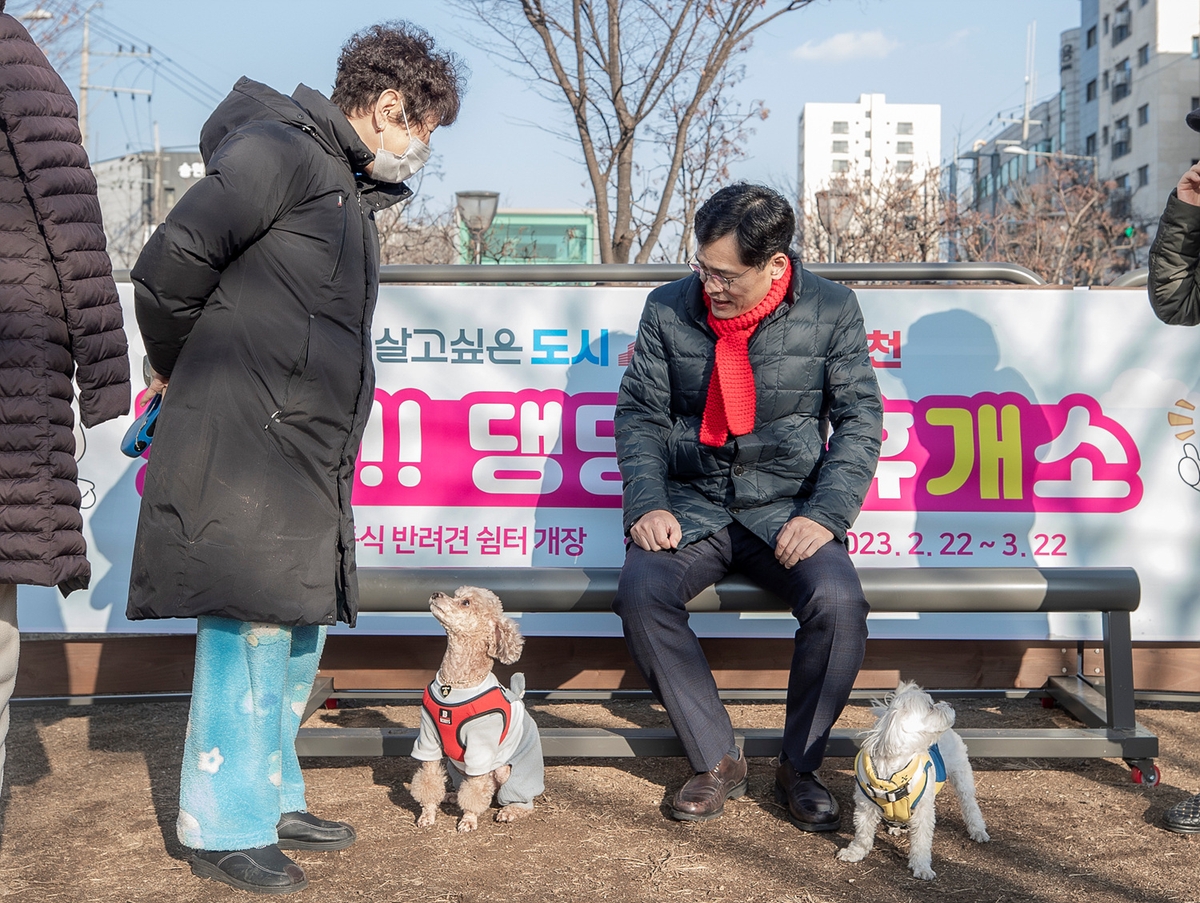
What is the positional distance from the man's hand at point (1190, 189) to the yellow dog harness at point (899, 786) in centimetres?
179

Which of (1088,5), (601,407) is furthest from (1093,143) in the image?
(601,407)

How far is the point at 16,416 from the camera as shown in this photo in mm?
2303

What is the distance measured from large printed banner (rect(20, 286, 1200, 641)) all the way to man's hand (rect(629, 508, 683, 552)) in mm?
789

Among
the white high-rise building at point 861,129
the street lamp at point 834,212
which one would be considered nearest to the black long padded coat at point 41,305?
the street lamp at point 834,212

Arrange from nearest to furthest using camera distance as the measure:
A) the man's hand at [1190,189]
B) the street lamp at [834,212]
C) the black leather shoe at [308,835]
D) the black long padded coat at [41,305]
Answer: the black long padded coat at [41,305] < the black leather shoe at [308,835] < the man's hand at [1190,189] < the street lamp at [834,212]

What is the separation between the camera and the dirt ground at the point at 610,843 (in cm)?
266

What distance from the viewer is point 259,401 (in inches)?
98.0

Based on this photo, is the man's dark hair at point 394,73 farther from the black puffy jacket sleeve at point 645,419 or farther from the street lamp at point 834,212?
the street lamp at point 834,212

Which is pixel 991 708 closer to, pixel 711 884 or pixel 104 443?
pixel 711 884

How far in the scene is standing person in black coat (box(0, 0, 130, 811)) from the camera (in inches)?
90.4

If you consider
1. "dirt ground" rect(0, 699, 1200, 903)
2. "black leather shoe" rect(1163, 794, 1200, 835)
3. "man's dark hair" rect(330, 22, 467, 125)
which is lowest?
"dirt ground" rect(0, 699, 1200, 903)

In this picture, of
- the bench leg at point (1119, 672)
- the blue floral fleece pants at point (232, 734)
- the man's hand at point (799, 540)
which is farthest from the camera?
the bench leg at point (1119, 672)

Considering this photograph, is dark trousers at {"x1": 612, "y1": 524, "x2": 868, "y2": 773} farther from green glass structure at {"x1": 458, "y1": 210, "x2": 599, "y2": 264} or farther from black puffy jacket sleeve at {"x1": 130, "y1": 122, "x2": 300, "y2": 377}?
green glass structure at {"x1": 458, "y1": 210, "x2": 599, "y2": 264}

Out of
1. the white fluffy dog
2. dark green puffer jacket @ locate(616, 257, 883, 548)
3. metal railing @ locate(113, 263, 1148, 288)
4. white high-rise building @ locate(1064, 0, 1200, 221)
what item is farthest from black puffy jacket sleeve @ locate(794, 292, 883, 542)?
white high-rise building @ locate(1064, 0, 1200, 221)
